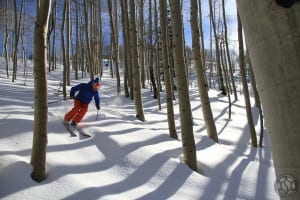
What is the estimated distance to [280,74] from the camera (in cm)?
96

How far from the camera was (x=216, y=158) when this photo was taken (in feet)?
23.0

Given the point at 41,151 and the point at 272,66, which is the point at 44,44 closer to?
the point at 41,151

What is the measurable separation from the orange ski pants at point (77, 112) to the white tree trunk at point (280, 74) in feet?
21.5

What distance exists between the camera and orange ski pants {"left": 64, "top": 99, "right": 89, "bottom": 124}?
290 inches

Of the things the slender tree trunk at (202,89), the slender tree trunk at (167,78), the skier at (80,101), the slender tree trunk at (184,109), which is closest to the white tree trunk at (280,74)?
the slender tree trunk at (184,109)

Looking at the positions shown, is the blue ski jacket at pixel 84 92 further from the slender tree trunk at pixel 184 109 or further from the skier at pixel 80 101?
the slender tree trunk at pixel 184 109

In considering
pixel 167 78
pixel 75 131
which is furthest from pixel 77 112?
pixel 167 78

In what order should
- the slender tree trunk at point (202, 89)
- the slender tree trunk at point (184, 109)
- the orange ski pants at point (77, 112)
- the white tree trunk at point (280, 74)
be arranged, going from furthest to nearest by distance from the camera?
the slender tree trunk at point (202, 89) → the orange ski pants at point (77, 112) → the slender tree trunk at point (184, 109) → the white tree trunk at point (280, 74)

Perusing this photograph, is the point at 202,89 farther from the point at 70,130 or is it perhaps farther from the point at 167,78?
the point at 70,130

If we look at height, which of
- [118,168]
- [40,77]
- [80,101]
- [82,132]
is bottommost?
[118,168]

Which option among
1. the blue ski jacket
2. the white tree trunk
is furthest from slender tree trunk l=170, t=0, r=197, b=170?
the white tree trunk

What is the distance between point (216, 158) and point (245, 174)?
74 centimetres

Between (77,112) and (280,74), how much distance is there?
6836 mm

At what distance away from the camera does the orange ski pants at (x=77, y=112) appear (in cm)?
737
